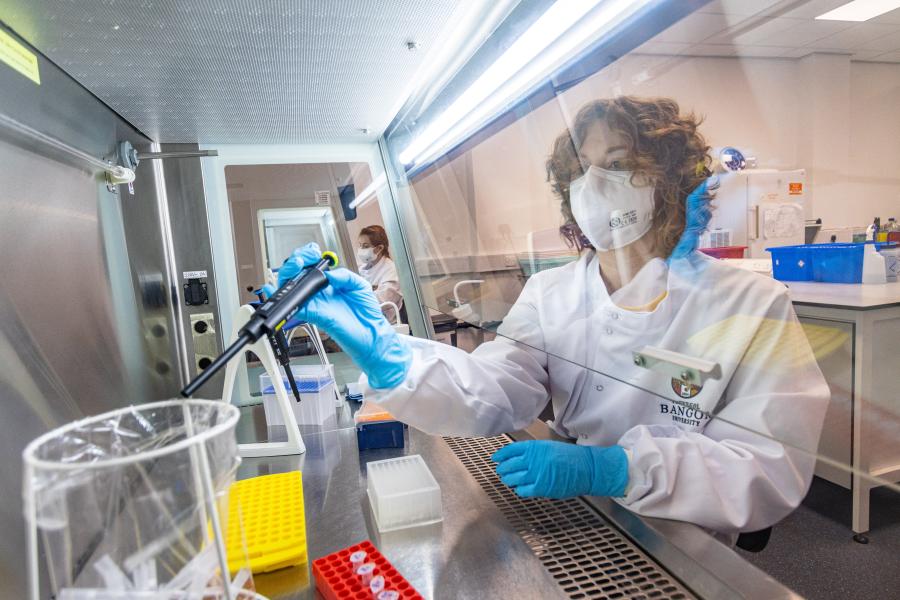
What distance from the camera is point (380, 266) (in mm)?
2162

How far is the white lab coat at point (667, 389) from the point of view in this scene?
0.68 metres

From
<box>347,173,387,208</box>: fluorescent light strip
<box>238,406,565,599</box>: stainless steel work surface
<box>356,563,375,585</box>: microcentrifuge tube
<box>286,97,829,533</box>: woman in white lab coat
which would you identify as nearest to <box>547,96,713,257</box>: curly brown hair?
<box>286,97,829,533</box>: woman in white lab coat

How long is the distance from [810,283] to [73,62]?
1380 mm

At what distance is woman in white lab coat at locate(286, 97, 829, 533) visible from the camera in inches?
27.3

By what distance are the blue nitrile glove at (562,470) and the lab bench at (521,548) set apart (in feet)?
0.11

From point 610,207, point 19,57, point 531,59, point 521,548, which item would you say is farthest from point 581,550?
point 19,57

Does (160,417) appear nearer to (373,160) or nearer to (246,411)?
(246,411)

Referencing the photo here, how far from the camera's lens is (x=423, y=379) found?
118 cm

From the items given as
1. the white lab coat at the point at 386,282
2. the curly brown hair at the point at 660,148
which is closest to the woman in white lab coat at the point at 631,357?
the curly brown hair at the point at 660,148

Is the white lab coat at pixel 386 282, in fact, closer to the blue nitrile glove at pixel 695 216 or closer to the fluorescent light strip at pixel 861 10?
the blue nitrile glove at pixel 695 216

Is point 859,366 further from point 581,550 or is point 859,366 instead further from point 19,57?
point 19,57

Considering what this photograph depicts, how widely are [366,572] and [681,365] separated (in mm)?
544

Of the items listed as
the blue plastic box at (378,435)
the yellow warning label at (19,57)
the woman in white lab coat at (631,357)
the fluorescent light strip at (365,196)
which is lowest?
the blue plastic box at (378,435)

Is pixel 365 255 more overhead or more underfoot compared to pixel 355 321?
more overhead
